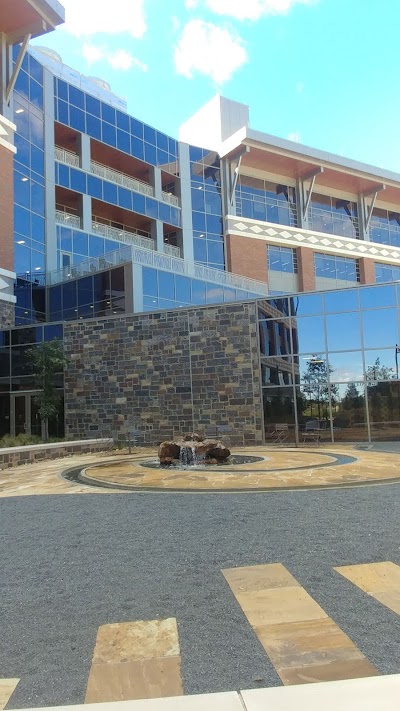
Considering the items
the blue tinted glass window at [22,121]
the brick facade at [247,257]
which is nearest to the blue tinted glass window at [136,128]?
the blue tinted glass window at [22,121]

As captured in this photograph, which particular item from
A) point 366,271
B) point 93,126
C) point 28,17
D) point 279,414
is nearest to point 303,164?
point 366,271

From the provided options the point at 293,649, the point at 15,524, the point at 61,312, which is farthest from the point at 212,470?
the point at 61,312

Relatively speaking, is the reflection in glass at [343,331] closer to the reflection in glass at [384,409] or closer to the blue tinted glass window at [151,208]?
the reflection in glass at [384,409]

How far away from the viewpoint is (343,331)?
760 inches

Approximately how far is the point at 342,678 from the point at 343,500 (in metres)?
5.43

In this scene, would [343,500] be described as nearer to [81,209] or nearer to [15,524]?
[15,524]

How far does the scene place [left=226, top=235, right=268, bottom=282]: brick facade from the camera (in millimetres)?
36594

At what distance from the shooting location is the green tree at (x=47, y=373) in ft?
68.7

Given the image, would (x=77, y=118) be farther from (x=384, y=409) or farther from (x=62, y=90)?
(x=384, y=409)

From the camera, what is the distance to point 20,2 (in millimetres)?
25609

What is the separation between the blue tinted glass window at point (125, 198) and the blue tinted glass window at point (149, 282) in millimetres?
10612

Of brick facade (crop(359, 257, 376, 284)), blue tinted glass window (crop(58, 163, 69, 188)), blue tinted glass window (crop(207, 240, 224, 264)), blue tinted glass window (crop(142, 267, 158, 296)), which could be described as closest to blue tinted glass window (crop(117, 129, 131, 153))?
blue tinted glass window (crop(58, 163, 69, 188))

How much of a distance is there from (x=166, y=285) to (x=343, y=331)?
9422 millimetres

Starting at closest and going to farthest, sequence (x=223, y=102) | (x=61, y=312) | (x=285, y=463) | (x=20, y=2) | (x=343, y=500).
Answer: (x=343, y=500), (x=285, y=463), (x=20, y=2), (x=61, y=312), (x=223, y=102)
